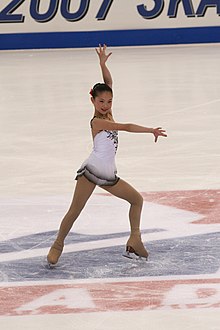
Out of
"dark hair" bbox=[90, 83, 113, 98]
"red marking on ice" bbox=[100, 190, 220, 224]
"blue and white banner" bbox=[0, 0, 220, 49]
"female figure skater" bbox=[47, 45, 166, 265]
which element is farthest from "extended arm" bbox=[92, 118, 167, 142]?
"blue and white banner" bbox=[0, 0, 220, 49]

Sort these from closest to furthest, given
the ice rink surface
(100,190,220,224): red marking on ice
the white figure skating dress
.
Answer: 1. the ice rink surface
2. the white figure skating dress
3. (100,190,220,224): red marking on ice

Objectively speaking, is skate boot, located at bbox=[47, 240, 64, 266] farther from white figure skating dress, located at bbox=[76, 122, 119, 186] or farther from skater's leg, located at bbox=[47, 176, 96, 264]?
white figure skating dress, located at bbox=[76, 122, 119, 186]

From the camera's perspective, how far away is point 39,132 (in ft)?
26.1

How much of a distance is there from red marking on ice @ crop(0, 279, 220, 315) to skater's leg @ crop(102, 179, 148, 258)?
0.34 metres

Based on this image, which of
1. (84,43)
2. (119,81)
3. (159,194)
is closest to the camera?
(159,194)

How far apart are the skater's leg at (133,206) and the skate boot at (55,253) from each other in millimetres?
284

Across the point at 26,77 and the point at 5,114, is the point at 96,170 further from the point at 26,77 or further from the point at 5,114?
the point at 26,77

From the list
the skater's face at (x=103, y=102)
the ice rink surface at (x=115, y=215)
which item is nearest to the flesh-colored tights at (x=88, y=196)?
the ice rink surface at (x=115, y=215)

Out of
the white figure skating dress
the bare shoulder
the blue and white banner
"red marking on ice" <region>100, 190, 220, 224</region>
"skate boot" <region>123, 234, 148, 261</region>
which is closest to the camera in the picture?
the bare shoulder

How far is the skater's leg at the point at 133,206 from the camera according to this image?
421cm

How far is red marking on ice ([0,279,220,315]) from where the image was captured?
143 inches

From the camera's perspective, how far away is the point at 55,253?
4.24m

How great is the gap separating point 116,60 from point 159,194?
783 cm

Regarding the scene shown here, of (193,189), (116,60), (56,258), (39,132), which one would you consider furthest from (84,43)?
(56,258)
